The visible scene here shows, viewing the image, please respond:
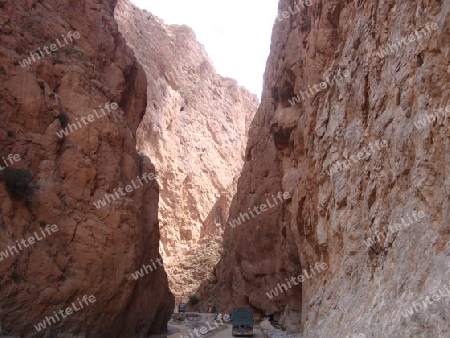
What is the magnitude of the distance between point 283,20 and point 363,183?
23851 mm

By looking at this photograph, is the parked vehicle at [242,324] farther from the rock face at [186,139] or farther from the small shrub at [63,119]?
the rock face at [186,139]

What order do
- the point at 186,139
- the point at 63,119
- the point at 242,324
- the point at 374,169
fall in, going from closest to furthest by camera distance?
the point at 374,169 → the point at 63,119 → the point at 242,324 → the point at 186,139

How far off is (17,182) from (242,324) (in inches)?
614

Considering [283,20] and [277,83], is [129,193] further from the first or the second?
[283,20]

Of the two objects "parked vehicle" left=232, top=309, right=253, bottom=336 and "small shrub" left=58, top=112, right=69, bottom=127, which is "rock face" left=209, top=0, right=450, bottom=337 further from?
"small shrub" left=58, top=112, right=69, bottom=127

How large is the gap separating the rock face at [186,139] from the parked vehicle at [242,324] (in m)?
31.9

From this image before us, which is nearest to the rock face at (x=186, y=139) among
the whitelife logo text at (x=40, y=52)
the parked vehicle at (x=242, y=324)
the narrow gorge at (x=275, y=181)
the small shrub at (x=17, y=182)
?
the narrow gorge at (x=275, y=181)

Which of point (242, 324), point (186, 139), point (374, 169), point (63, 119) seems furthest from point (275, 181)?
point (186, 139)

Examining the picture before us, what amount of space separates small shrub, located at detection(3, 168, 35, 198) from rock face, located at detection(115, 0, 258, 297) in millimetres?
43127

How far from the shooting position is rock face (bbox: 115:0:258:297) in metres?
63.1

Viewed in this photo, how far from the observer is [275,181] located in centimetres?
3512

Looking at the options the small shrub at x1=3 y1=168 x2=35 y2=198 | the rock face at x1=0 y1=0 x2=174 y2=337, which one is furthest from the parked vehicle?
the small shrub at x1=3 y1=168 x2=35 y2=198

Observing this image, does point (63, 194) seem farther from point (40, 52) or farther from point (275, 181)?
point (275, 181)

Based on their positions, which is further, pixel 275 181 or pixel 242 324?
pixel 275 181
